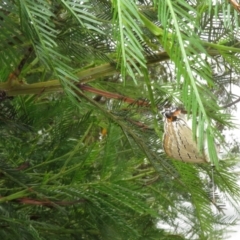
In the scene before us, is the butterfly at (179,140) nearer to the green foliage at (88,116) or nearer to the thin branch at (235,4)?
the green foliage at (88,116)

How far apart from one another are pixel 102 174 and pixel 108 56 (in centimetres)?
12

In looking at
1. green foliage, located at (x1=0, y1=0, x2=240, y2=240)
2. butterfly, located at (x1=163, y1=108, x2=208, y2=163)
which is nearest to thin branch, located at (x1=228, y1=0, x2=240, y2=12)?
green foliage, located at (x1=0, y1=0, x2=240, y2=240)

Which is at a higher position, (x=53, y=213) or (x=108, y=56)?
(x=108, y=56)

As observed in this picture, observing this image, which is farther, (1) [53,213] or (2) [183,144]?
(1) [53,213]

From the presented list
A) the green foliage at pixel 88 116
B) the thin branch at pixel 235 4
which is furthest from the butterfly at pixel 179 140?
the thin branch at pixel 235 4

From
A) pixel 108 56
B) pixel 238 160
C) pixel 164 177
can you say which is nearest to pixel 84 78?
pixel 108 56

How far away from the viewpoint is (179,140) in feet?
1.20

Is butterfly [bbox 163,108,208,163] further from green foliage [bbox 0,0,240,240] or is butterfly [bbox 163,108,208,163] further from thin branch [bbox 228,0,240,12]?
thin branch [bbox 228,0,240,12]

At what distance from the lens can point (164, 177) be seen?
46 cm

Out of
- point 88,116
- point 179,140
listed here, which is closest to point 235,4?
point 179,140

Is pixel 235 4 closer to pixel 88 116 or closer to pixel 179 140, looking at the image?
pixel 179 140

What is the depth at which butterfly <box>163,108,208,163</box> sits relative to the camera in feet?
1.17

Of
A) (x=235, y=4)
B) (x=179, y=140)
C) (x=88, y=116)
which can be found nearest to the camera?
(x=235, y=4)

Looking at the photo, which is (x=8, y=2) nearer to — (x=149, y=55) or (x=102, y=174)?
(x=149, y=55)
